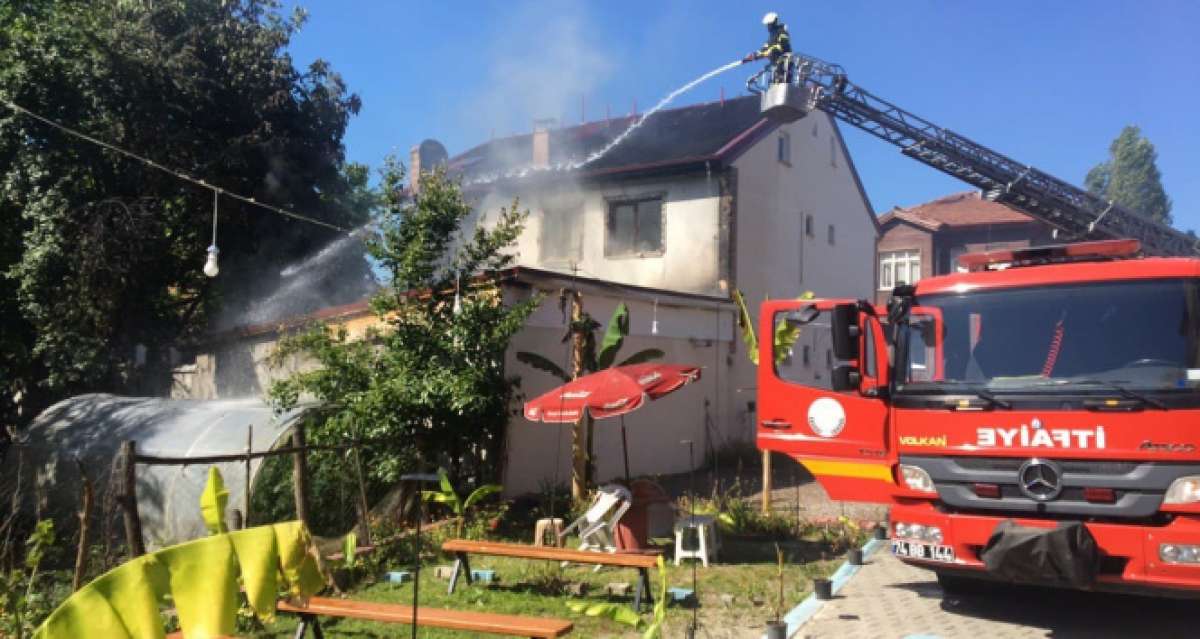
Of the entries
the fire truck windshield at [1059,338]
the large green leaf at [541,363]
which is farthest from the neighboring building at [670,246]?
the fire truck windshield at [1059,338]

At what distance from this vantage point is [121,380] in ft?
59.1

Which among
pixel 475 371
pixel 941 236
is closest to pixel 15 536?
pixel 475 371

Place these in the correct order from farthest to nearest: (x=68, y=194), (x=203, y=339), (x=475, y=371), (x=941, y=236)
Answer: (x=941, y=236) → (x=203, y=339) → (x=68, y=194) → (x=475, y=371)

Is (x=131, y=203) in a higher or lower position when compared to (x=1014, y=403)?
higher

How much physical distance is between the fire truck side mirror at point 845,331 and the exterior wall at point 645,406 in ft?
20.5

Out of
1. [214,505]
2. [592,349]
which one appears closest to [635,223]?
[592,349]

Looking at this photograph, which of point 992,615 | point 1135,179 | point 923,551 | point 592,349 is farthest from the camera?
Answer: point 1135,179

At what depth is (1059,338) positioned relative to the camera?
6.51 meters

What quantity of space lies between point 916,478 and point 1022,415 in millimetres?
1000

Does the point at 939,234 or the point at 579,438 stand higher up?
the point at 939,234

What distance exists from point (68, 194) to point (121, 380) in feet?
13.5

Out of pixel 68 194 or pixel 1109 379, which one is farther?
pixel 68 194

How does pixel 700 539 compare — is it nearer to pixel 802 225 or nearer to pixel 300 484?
pixel 300 484

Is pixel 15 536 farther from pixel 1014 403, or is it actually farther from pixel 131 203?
pixel 1014 403
